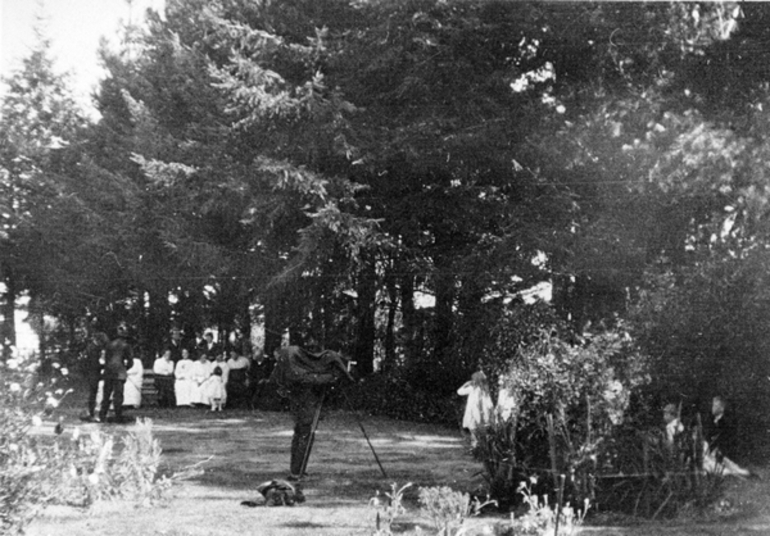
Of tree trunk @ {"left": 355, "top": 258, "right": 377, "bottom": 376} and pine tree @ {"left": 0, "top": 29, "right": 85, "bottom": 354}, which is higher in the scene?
pine tree @ {"left": 0, "top": 29, "right": 85, "bottom": 354}

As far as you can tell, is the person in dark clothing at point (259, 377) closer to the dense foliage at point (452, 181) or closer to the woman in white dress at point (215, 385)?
the woman in white dress at point (215, 385)

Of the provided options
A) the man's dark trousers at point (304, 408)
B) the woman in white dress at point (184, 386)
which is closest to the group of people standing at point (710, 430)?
the man's dark trousers at point (304, 408)

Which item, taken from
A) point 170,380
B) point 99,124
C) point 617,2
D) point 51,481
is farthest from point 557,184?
point 99,124

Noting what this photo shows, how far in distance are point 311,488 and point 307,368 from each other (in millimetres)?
1686

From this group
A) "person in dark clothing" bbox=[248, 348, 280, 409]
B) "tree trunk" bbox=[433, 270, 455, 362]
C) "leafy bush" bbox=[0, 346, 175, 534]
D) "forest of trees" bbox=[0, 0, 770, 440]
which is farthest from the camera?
"person in dark clothing" bbox=[248, 348, 280, 409]

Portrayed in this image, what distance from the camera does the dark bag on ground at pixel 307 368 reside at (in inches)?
436

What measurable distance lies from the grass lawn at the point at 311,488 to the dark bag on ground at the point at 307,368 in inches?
52.9

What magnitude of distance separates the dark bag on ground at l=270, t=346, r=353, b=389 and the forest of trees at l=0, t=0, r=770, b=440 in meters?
2.78

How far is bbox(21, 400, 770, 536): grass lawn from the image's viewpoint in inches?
358

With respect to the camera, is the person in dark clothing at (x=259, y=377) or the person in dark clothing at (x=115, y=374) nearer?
the person in dark clothing at (x=115, y=374)

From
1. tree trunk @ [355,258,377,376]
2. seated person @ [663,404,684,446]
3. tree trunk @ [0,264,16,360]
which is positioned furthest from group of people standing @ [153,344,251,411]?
seated person @ [663,404,684,446]

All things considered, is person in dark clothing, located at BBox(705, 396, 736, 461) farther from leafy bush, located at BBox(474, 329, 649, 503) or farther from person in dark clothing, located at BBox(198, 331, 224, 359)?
person in dark clothing, located at BBox(198, 331, 224, 359)

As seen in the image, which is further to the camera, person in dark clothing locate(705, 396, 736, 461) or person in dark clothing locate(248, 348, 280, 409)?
person in dark clothing locate(248, 348, 280, 409)

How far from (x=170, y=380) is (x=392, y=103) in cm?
→ 997
